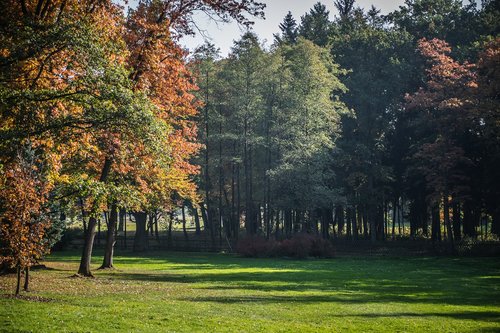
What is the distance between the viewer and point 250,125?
6000 centimetres

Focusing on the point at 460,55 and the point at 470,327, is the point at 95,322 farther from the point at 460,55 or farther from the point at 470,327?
the point at 460,55

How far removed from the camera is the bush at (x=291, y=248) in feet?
154

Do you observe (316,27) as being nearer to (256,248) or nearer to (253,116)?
(253,116)

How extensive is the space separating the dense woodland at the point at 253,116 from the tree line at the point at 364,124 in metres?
0.21

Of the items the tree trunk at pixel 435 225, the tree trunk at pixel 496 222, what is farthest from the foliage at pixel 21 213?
the tree trunk at pixel 435 225

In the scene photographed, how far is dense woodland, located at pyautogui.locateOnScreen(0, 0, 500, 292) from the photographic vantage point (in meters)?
15.6

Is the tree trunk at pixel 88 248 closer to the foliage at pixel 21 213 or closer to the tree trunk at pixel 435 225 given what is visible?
the foliage at pixel 21 213

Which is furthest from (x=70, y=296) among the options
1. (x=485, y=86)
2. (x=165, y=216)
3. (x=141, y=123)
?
(x=485, y=86)

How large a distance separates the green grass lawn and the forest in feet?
2.45

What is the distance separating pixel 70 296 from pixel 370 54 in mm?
54286

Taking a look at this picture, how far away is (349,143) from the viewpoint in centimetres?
5978

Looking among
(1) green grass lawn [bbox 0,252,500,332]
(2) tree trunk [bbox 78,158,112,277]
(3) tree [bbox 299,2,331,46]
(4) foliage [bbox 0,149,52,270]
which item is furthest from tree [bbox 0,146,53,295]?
(3) tree [bbox 299,2,331,46]

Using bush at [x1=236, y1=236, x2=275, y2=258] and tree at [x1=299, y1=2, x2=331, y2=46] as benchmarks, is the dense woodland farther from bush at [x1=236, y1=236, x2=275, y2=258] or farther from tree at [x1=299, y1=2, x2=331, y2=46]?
bush at [x1=236, y1=236, x2=275, y2=258]

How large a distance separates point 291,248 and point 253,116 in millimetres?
17316
